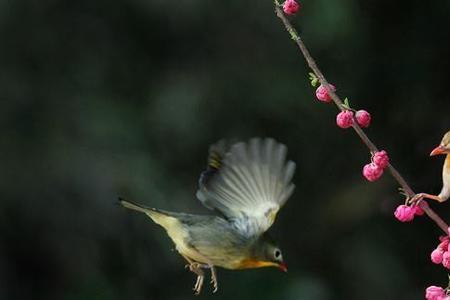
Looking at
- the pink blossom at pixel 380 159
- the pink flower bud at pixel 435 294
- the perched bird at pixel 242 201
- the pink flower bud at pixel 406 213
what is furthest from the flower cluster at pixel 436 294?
the perched bird at pixel 242 201

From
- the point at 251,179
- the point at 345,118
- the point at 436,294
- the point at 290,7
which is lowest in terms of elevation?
the point at 436,294

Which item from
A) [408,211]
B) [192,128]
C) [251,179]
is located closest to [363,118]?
[408,211]

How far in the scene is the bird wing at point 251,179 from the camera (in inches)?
85.3

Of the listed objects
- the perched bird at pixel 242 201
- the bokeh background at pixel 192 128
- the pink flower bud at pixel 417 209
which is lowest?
the pink flower bud at pixel 417 209

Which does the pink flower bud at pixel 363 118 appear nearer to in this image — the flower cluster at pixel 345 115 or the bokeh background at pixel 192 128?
the flower cluster at pixel 345 115

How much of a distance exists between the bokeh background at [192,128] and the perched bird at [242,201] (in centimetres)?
187

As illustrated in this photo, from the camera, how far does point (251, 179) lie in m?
2.18

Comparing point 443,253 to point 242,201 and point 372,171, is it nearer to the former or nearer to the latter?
point 372,171

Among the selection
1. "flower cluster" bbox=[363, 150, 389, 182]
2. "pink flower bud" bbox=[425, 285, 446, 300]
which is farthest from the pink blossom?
"pink flower bud" bbox=[425, 285, 446, 300]

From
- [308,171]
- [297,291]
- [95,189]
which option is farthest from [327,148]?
[95,189]

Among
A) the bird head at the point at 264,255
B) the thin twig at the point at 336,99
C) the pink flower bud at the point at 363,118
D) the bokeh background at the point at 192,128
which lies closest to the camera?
the thin twig at the point at 336,99

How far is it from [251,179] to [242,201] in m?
0.08

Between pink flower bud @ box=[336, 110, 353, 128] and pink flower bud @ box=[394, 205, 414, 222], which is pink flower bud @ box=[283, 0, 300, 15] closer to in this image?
pink flower bud @ box=[336, 110, 353, 128]

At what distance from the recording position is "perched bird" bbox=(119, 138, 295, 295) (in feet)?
7.10
